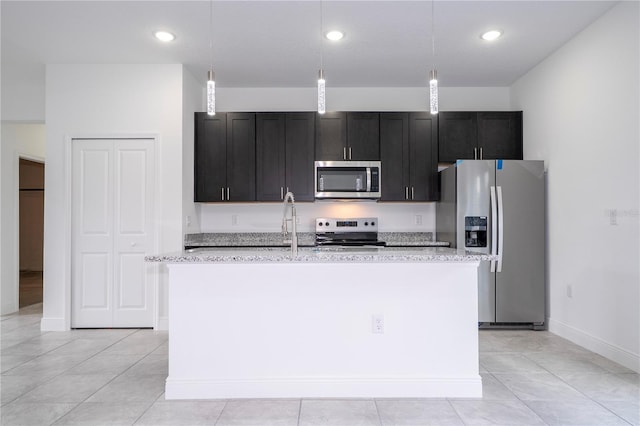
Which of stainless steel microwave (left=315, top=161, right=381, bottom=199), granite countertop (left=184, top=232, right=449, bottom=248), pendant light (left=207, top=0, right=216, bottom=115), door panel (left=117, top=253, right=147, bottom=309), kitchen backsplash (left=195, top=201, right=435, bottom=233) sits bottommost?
door panel (left=117, top=253, right=147, bottom=309)

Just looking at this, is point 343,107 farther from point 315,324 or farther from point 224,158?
point 315,324

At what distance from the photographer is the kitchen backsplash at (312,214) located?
4.95 metres

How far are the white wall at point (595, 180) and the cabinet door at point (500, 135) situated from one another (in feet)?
1.22

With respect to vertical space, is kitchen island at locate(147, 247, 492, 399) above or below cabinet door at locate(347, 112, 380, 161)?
below

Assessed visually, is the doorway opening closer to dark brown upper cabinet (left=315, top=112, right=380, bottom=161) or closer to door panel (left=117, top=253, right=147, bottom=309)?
door panel (left=117, top=253, right=147, bottom=309)

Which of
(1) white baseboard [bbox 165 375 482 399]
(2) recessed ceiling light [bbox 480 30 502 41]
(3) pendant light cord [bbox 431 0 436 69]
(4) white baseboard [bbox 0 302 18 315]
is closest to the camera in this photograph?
(1) white baseboard [bbox 165 375 482 399]

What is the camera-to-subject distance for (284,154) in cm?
464

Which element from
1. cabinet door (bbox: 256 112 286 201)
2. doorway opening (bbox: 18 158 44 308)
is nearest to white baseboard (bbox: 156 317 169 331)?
cabinet door (bbox: 256 112 286 201)

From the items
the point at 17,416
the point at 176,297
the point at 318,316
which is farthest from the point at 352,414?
the point at 17,416

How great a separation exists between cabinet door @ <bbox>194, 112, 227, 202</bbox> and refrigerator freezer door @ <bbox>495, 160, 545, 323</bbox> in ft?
9.82

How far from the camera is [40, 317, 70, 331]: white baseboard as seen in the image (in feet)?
13.6

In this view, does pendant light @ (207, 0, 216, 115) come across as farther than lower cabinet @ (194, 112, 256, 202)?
No

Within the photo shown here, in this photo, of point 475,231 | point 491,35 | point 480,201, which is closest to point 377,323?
point 475,231

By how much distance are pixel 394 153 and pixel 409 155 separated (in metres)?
0.17
